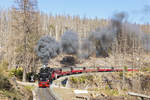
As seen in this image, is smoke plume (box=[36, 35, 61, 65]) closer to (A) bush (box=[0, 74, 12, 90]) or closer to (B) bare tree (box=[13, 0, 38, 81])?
(B) bare tree (box=[13, 0, 38, 81])

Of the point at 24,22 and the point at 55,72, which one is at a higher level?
the point at 24,22

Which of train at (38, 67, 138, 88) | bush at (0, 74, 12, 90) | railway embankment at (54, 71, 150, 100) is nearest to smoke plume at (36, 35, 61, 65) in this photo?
train at (38, 67, 138, 88)

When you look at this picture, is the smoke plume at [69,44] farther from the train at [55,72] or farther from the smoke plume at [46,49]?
the train at [55,72]

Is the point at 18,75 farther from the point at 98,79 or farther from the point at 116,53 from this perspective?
the point at 116,53

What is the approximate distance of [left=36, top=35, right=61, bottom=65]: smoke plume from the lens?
3603cm

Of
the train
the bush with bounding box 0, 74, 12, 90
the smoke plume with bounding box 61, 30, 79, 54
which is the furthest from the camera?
the smoke plume with bounding box 61, 30, 79, 54

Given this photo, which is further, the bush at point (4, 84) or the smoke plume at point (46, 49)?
the smoke plume at point (46, 49)

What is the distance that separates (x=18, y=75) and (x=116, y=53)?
50337 millimetres

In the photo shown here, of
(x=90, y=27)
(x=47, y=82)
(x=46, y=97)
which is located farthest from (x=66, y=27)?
(x=46, y=97)

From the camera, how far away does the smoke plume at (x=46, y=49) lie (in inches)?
1419

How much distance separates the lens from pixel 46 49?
1487 inches

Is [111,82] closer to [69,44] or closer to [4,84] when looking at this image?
[69,44]

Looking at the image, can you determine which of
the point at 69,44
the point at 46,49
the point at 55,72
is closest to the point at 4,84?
the point at 55,72

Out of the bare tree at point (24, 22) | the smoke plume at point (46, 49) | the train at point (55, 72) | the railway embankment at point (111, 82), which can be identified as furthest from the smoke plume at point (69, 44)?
the bare tree at point (24, 22)
